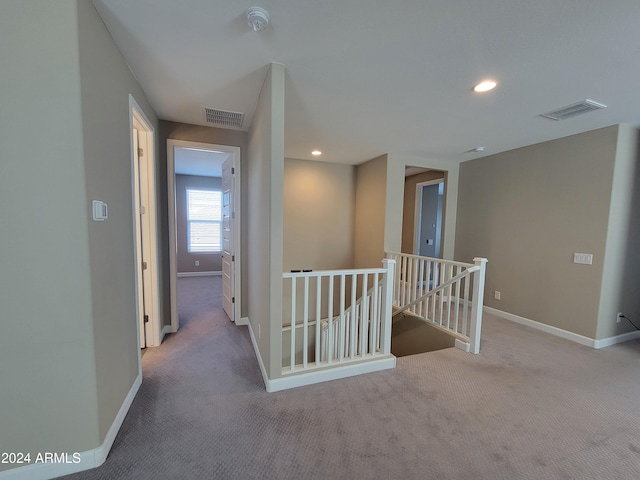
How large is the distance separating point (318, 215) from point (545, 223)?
3275mm

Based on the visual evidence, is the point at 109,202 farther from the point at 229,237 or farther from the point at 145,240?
the point at 229,237

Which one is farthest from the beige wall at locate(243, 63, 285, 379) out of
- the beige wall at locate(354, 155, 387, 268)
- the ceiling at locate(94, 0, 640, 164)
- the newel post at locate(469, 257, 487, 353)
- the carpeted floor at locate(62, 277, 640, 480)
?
the beige wall at locate(354, 155, 387, 268)

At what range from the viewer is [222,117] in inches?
111

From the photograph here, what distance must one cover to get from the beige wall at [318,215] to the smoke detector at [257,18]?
3.03 metres

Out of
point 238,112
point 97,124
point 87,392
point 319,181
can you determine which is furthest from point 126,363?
point 319,181

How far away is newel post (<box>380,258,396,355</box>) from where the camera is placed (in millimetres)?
2414

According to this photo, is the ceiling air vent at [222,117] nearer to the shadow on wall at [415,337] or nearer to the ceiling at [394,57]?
the ceiling at [394,57]

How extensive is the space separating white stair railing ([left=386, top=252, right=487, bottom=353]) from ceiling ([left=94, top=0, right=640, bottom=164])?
1620 millimetres

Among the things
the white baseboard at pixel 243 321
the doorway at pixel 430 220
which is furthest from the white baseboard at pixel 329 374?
the doorway at pixel 430 220

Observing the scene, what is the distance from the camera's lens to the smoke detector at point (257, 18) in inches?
53.1

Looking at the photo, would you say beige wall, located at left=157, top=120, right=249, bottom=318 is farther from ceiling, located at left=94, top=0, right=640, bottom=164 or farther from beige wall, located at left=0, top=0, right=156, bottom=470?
beige wall, located at left=0, top=0, right=156, bottom=470

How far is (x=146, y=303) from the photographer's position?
2.67 metres

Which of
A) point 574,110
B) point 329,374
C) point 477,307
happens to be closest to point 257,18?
point 329,374

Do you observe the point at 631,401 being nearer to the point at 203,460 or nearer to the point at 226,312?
the point at 203,460
